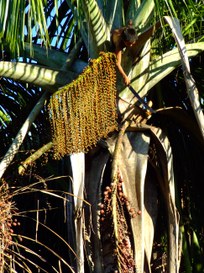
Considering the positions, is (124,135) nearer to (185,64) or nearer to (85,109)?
(85,109)

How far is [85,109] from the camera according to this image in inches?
170

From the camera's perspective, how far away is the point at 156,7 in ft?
14.6

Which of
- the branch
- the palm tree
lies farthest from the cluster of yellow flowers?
the branch

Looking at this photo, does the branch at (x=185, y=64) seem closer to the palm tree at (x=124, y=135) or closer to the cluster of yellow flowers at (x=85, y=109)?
the palm tree at (x=124, y=135)

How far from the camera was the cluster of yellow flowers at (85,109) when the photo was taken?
4.34 meters

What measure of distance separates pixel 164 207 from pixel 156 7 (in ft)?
4.30

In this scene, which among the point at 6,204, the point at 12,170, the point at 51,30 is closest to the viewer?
the point at 6,204

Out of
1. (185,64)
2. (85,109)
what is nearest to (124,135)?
(85,109)

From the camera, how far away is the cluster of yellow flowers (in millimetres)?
4340

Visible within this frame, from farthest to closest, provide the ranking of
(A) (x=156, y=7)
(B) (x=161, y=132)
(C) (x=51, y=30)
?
1. (C) (x=51, y=30)
2. (B) (x=161, y=132)
3. (A) (x=156, y=7)

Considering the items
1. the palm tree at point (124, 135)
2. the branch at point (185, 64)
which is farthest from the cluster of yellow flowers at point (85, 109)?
the branch at point (185, 64)

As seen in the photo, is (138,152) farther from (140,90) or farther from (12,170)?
(12,170)

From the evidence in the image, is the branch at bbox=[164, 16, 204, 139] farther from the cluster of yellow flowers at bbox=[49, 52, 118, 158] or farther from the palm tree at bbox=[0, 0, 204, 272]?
the cluster of yellow flowers at bbox=[49, 52, 118, 158]

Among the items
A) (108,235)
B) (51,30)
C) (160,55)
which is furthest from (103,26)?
(51,30)
